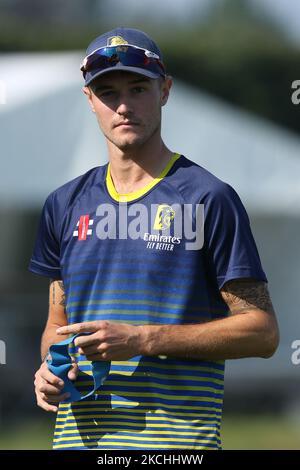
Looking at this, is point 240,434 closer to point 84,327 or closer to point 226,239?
point 226,239

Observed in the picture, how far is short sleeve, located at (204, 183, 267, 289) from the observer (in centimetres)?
442

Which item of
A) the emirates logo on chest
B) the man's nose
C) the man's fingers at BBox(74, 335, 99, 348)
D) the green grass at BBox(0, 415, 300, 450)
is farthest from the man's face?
the green grass at BBox(0, 415, 300, 450)

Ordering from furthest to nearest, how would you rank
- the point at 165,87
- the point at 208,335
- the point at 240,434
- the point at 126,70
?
the point at 240,434
the point at 165,87
the point at 126,70
the point at 208,335

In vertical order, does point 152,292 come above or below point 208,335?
above

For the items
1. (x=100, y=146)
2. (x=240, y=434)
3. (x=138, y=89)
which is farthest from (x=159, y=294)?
(x=100, y=146)

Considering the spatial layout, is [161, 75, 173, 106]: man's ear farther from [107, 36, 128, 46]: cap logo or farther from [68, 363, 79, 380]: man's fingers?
[68, 363, 79, 380]: man's fingers

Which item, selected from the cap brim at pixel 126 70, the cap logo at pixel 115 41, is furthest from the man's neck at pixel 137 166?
the cap logo at pixel 115 41

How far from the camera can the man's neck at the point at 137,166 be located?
4602 millimetres

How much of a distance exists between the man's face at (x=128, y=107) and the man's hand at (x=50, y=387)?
87 cm

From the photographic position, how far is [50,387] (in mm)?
4414

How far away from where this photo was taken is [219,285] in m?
4.45

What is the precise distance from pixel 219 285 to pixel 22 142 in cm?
847

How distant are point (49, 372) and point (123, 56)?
121 cm
